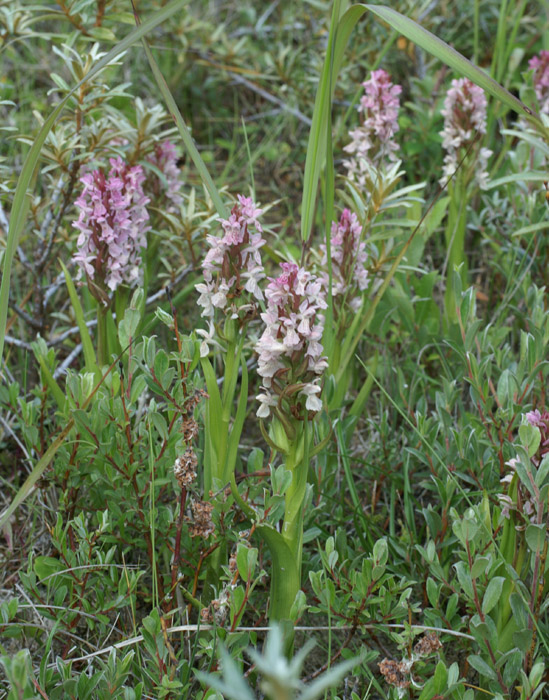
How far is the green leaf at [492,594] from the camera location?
119 cm

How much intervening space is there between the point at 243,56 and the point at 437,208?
58.6 inches

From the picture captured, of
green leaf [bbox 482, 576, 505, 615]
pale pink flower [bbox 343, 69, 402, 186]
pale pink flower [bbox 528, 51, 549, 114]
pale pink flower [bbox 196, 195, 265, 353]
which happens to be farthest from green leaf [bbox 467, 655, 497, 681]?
pale pink flower [bbox 528, 51, 549, 114]


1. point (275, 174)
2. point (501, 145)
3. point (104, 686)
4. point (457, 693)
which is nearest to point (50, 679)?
point (104, 686)

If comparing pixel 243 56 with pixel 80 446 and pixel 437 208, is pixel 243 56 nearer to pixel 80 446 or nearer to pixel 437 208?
pixel 437 208

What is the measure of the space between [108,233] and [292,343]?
687 mm

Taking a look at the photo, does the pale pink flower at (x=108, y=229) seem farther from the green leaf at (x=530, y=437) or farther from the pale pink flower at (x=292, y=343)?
the green leaf at (x=530, y=437)

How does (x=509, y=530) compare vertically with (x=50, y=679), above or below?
above

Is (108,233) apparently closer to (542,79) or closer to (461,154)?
(461,154)

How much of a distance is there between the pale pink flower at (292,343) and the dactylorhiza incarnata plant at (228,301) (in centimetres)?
17

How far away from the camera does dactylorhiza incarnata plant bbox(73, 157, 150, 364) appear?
1.66m

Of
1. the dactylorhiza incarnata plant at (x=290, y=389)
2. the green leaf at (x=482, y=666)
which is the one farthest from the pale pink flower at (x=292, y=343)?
the green leaf at (x=482, y=666)

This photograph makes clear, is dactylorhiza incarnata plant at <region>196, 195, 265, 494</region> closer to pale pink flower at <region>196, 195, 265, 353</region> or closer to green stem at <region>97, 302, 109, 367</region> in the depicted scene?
pale pink flower at <region>196, 195, 265, 353</region>

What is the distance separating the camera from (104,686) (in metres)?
1.28

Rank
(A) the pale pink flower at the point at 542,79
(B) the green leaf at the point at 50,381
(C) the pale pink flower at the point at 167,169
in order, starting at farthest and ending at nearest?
(A) the pale pink flower at the point at 542,79 → (C) the pale pink flower at the point at 167,169 → (B) the green leaf at the point at 50,381
